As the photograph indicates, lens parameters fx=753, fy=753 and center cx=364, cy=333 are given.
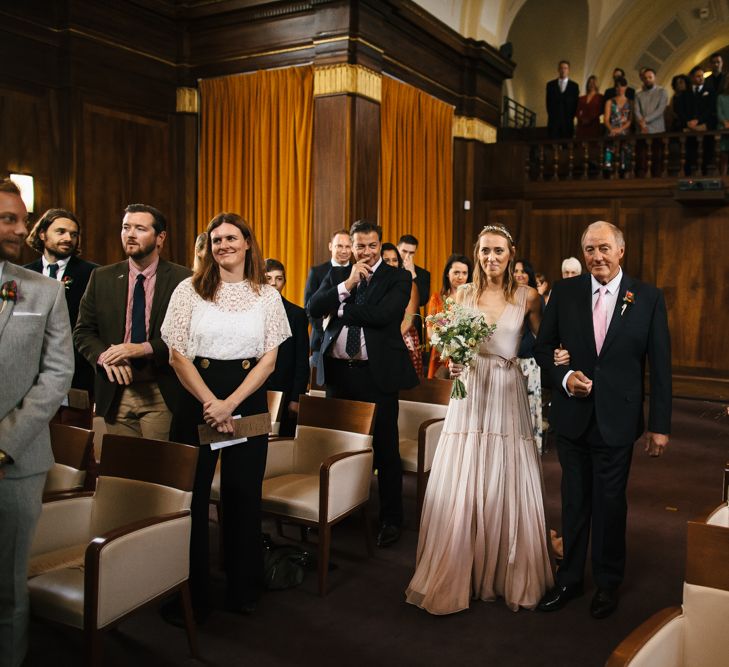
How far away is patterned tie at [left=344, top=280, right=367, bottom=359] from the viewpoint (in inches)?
165

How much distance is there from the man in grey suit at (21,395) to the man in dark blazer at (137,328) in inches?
41.1

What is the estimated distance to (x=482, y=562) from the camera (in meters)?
3.47

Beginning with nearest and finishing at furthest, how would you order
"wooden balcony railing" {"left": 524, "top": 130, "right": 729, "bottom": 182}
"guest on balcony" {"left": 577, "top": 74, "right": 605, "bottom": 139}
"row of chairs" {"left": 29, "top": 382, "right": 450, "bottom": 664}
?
"row of chairs" {"left": 29, "top": 382, "right": 450, "bottom": 664} → "wooden balcony railing" {"left": 524, "top": 130, "right": 729, "bottom": 182} → "guest on balcony" {"left": 577, "top": 74, "right": 605, "bottom": 139}

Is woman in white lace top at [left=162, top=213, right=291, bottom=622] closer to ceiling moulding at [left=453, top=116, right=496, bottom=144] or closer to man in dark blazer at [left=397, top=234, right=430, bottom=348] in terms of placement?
man in dark blazer at [left=397, top=234, right=430, bottom=348]

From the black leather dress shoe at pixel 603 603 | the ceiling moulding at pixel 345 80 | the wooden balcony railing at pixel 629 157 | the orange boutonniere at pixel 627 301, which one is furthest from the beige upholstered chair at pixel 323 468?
the wooden balcony railing at pixel 629 157

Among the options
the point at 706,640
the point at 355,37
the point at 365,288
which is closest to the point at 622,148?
the point at 355,37

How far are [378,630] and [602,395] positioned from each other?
54.8 inches

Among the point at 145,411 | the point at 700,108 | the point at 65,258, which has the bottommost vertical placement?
the point at 145,411

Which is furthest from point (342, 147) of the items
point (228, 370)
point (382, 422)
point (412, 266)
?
A: point (228, 370)

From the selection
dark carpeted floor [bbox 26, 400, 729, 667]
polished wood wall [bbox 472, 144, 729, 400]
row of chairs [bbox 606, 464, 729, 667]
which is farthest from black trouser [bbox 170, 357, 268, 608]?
polished wood wall [bbox 472, 144, 729, 400]

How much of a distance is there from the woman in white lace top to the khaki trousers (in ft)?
1.23

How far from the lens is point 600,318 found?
11.0 feet

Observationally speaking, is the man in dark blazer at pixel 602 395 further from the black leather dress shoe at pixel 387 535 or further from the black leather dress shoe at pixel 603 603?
the black leather dress shoe at pixel 387 535

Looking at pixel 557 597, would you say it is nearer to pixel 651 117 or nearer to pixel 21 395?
Answer: pixel 21 395
